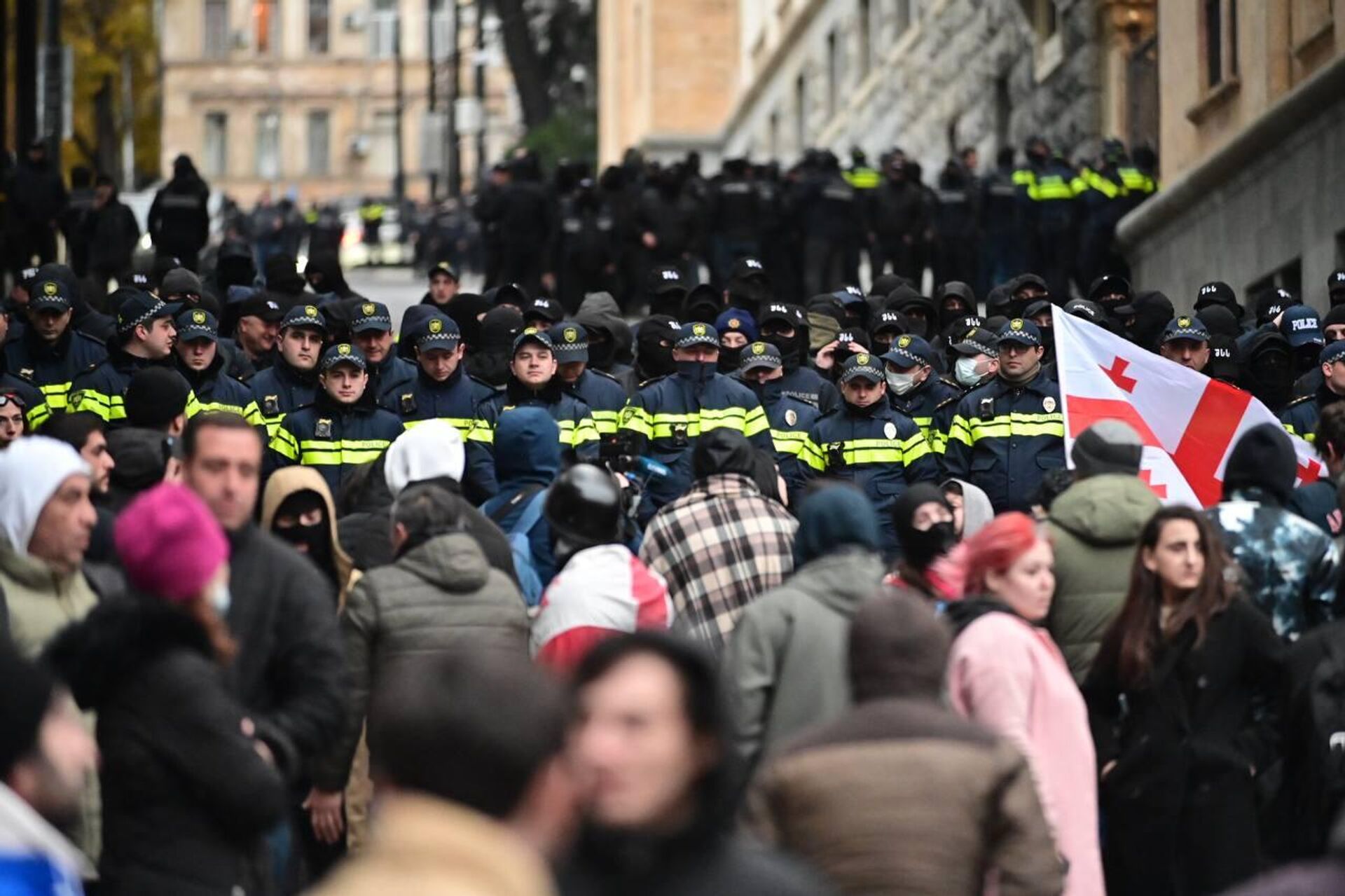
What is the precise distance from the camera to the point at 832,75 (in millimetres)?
48656

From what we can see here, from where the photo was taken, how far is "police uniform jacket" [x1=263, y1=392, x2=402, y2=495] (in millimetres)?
13797

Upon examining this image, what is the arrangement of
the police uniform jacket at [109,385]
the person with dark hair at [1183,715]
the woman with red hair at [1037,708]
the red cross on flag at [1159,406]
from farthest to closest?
the police uniform jacket at [109,385] → the red cross on flag at [1159,406] → the person with dark hair at [1183,715] → the woman with red hair at [1037,708]

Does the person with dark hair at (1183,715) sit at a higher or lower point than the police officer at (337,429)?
lower

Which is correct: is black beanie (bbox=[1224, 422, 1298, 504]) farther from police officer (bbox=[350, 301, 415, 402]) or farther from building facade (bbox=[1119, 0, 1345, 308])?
building facade (bbox=[1119, 0, 1345, 308])

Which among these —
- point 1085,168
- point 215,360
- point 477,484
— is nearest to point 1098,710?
point 477,484

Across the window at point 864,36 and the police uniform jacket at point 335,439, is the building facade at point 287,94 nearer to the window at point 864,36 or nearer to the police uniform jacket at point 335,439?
the window at point 864,36

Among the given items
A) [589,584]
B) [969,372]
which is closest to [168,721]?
[589,584]

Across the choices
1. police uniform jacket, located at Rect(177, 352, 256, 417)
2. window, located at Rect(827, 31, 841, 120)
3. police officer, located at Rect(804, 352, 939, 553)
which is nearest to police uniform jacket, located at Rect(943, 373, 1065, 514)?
police officer, located at Rect(804, 352, 939, 553)

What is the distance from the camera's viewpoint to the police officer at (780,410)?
1500 cm

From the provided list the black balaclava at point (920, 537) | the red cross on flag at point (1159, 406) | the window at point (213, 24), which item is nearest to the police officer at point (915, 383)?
the red cross on flag at point (1159, 406)

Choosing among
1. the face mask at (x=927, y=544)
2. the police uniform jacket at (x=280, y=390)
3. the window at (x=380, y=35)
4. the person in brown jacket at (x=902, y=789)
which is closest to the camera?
the person in brown jacket at (x=902, y=789)

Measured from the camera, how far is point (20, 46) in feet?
121

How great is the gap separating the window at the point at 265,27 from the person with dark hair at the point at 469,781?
118m

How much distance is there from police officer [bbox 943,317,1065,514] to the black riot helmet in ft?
16.4
